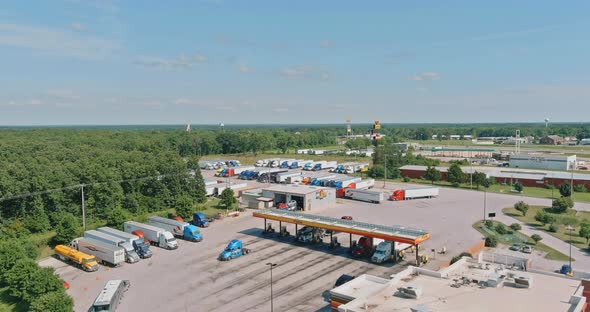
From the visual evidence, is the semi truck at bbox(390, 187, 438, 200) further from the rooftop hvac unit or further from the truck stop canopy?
the rooftop hvac unit

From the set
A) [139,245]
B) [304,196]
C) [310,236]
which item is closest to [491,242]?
[310,236]

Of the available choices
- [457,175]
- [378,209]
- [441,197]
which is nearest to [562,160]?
[457,175]

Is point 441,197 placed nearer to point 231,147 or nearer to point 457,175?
point 457,175

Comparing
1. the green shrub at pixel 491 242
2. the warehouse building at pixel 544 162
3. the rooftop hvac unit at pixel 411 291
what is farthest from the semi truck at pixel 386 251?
the warehouse building at pixel 544 162

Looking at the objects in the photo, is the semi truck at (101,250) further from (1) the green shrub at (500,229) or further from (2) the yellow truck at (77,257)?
(1) the green shrub at (500,229)

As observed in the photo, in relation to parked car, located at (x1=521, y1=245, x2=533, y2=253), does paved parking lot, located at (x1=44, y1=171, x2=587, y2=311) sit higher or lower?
lower

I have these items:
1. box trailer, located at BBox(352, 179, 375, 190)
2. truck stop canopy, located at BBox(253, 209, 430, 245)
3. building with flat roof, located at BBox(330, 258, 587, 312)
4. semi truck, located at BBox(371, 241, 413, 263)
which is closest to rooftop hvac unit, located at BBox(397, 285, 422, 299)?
building with flat roof, located at BBox(330, 258, 587, 312)
